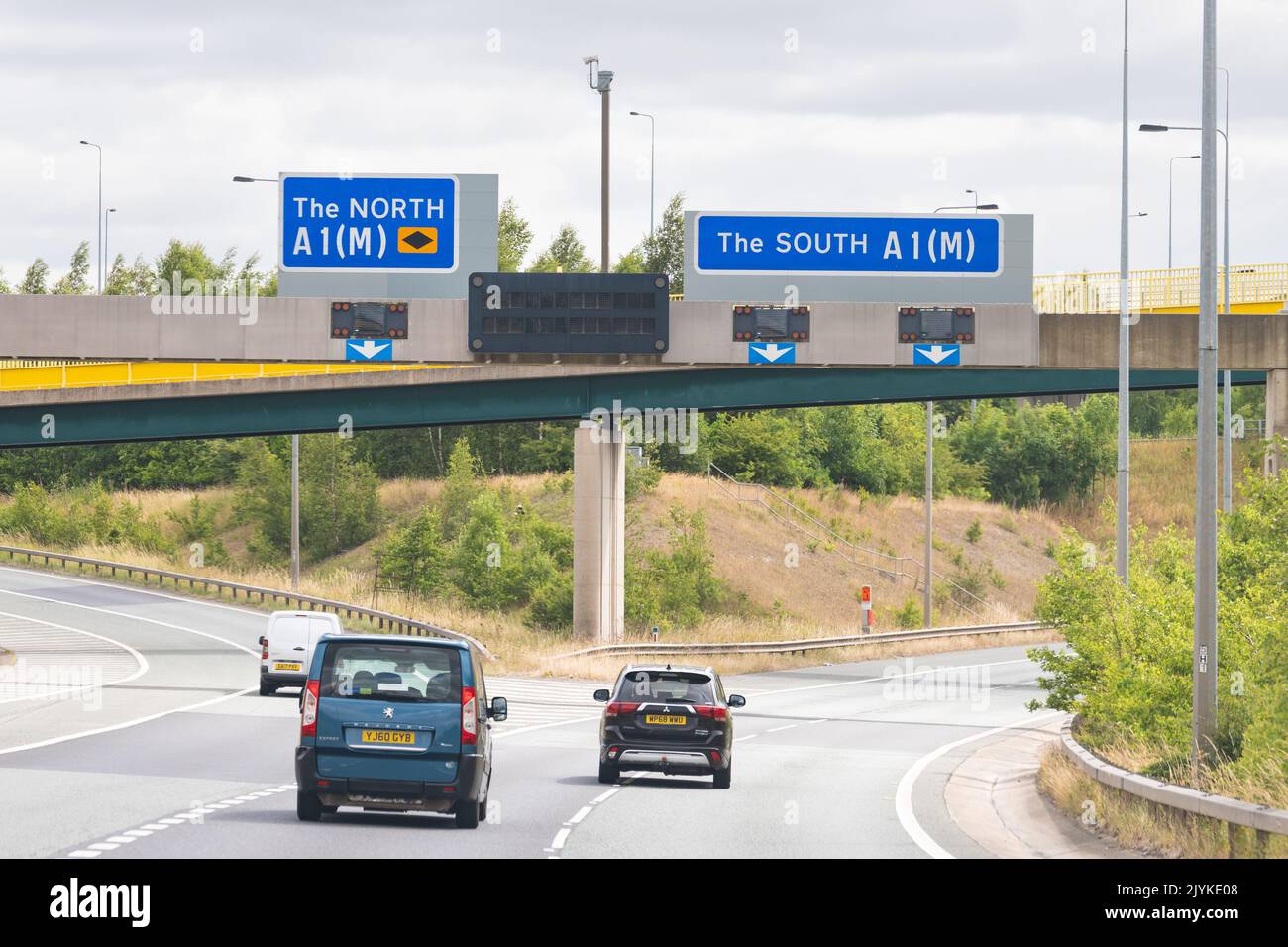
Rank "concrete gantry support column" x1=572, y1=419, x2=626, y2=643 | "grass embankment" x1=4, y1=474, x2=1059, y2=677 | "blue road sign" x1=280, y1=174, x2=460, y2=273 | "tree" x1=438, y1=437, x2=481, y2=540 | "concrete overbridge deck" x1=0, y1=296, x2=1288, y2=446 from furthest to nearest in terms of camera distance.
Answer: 1. "tree" x1=438, y1=437, x2=481, y2=540
2. "grass embankment" x1=4, y1=474, x2=1059, y2=677
3. "concrete gantry support column" x1=572, y1=419, x2=626, y2=643
4. "blue road sign" x1=280, y1=174, x2=460, y2=273
5. "concrete overbridge deck" x1=0, y1=296, x2=1288, y2=446

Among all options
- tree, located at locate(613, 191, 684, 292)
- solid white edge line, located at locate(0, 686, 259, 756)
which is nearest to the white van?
solid white edge line, located at locate(0, 686, 259, 756)

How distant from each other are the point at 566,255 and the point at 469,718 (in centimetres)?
10847

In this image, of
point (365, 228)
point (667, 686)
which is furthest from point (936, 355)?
point (667, 686)

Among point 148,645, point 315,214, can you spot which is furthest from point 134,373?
point 315,214

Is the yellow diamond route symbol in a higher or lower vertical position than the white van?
higher

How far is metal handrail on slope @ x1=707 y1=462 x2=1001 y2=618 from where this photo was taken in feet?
238

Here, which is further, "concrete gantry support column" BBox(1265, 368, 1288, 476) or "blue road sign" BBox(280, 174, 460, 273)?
"concrete gantry support column" BBox(1265, 368, 1288, 476)

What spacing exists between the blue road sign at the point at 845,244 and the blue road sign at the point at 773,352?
5.71ft

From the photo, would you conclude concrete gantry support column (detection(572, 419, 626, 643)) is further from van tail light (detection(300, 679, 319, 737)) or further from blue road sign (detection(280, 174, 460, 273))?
van tail light (detection(300, 679, 319, 737))

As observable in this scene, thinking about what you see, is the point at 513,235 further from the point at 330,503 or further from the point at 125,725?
the point at 125,725

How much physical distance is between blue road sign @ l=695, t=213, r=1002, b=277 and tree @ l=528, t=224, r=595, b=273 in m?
83.3

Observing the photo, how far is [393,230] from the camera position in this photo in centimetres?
3638

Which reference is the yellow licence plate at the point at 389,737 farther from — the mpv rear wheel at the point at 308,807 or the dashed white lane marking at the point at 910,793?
the dashed white lane marking at the point at 910,793

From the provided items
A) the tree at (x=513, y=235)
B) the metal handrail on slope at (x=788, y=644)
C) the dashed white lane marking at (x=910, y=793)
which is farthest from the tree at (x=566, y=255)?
the dashed white lane marking at (x=910, y=793)
